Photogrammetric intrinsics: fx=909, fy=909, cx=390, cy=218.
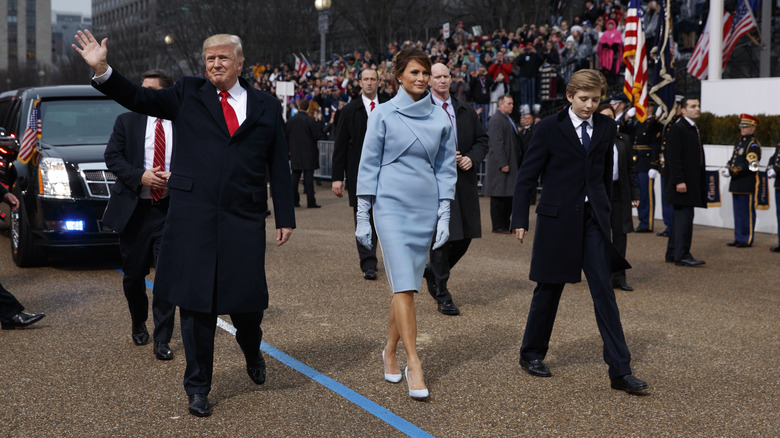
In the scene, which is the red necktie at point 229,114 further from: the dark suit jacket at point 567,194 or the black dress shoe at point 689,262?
the black dress shoe at point 689,262

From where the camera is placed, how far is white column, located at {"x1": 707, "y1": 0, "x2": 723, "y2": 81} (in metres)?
17.2

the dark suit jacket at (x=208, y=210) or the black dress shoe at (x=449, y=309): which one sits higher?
the dark suit jacket at (x=208, y=210)

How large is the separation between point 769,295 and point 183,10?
57201 millimetres

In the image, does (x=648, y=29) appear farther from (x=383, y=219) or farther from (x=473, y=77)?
(x=383, y=219)

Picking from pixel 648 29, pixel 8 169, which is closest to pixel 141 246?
pixel 8 169

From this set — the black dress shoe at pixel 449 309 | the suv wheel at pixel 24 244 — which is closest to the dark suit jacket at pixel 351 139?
the black dress shoe at pixel 449 309

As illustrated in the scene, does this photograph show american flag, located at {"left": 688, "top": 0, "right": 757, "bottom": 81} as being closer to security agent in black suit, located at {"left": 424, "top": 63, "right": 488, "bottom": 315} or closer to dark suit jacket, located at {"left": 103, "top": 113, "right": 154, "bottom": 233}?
security agent in black suit, located at {"left": 424, "top": 63, "right": 488, "bottom": 315}

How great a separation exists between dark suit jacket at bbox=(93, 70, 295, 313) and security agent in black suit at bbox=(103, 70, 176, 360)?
1.20m

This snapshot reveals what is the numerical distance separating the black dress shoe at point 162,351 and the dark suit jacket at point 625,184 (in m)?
4.70

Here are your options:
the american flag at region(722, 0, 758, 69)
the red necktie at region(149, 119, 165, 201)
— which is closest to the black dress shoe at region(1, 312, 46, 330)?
the red necktie at region(149, 119, 165, 201)

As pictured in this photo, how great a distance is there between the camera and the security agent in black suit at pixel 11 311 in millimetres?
6715

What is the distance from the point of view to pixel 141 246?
619 centimetres

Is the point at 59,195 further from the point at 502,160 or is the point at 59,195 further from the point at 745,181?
the point at 745,181

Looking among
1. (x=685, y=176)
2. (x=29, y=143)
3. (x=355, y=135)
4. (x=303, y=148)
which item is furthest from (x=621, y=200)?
(x=303, y=148)
